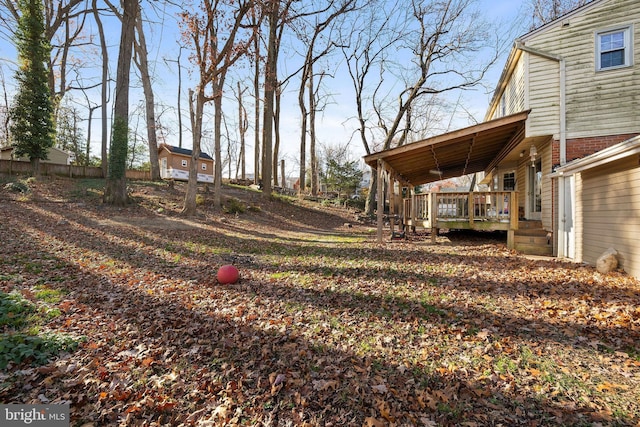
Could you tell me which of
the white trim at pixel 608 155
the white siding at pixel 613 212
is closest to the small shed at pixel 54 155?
the white trim at pixel 608 155

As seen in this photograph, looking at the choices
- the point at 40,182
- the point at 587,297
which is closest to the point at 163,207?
the point at 40,182

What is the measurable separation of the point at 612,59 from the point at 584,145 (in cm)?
242

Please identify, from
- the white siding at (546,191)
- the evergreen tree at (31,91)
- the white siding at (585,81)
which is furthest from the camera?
the evergreen tree at (31,91)

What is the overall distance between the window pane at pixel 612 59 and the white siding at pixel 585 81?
0.76 ft

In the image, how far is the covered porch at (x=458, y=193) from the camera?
8820mm

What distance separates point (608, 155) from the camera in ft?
19.0

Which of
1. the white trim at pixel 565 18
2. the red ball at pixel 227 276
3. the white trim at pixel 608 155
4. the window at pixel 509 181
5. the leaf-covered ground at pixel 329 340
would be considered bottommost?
the leaf-covered ground at pixel 329 340

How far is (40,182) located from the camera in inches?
595

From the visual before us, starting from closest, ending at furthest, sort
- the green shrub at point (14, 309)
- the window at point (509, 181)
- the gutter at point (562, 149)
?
the green shrub at point (14, 309) → the gutter at point (562, 149) → the window at point (509, 181)

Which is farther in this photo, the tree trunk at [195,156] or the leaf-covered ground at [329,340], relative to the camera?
the tree trunk at [195,156]

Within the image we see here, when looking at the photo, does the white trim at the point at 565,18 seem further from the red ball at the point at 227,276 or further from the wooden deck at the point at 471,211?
the red ball at the point at 227,276

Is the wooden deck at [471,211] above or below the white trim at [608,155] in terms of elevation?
below

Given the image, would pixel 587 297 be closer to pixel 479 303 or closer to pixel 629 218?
pixel 479 303

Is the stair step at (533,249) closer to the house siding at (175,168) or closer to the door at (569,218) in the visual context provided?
the door at (569,218)
